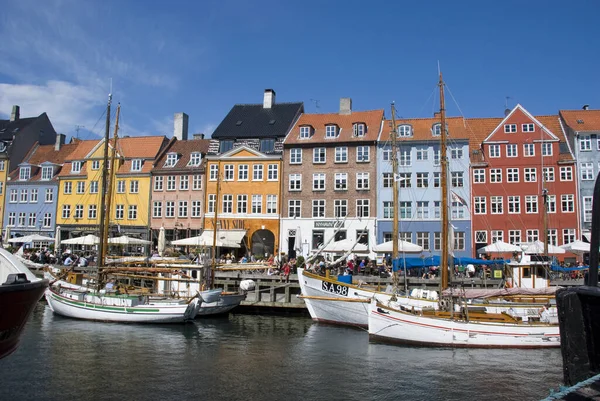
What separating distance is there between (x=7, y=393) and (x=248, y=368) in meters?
7.30

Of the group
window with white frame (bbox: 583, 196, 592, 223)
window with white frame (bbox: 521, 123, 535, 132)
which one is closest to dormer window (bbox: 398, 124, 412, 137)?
window with white frame (bbox: 521, 123, 535, 132)

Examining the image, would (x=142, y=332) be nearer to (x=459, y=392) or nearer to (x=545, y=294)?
(x=459, y=392)

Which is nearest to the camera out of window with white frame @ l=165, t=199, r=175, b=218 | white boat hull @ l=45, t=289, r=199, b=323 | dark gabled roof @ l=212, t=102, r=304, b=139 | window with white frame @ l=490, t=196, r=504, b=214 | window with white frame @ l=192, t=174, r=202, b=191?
white boat hull @ l=45, t=289, r=199, b=323

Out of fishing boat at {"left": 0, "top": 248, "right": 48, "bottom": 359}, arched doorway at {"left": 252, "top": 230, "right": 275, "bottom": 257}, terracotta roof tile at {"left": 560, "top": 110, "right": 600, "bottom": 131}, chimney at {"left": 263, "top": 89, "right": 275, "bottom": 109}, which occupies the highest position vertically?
chimney at {"left": 263, "top": 89, "right": 275, "bottom": 109}

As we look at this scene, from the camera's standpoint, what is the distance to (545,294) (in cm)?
2400

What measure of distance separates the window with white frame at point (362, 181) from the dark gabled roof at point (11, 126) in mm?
41020

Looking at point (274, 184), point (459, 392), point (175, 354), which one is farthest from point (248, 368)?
point (274, 184)

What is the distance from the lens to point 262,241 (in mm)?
46844

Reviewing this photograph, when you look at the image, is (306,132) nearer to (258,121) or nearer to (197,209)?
(258,121)

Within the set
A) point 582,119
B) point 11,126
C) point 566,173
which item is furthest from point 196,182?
point 582,119

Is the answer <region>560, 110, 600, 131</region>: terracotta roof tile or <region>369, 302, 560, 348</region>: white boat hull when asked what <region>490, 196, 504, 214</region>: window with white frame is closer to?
<region>560, 110, 600, 131</region>: terracotta roof tile

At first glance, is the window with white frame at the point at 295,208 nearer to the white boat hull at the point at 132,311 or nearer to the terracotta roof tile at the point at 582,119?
the white boat hull at the point at 132,311

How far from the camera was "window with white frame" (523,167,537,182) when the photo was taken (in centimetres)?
4347

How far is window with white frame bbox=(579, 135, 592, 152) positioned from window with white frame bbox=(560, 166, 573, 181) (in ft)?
6.27
